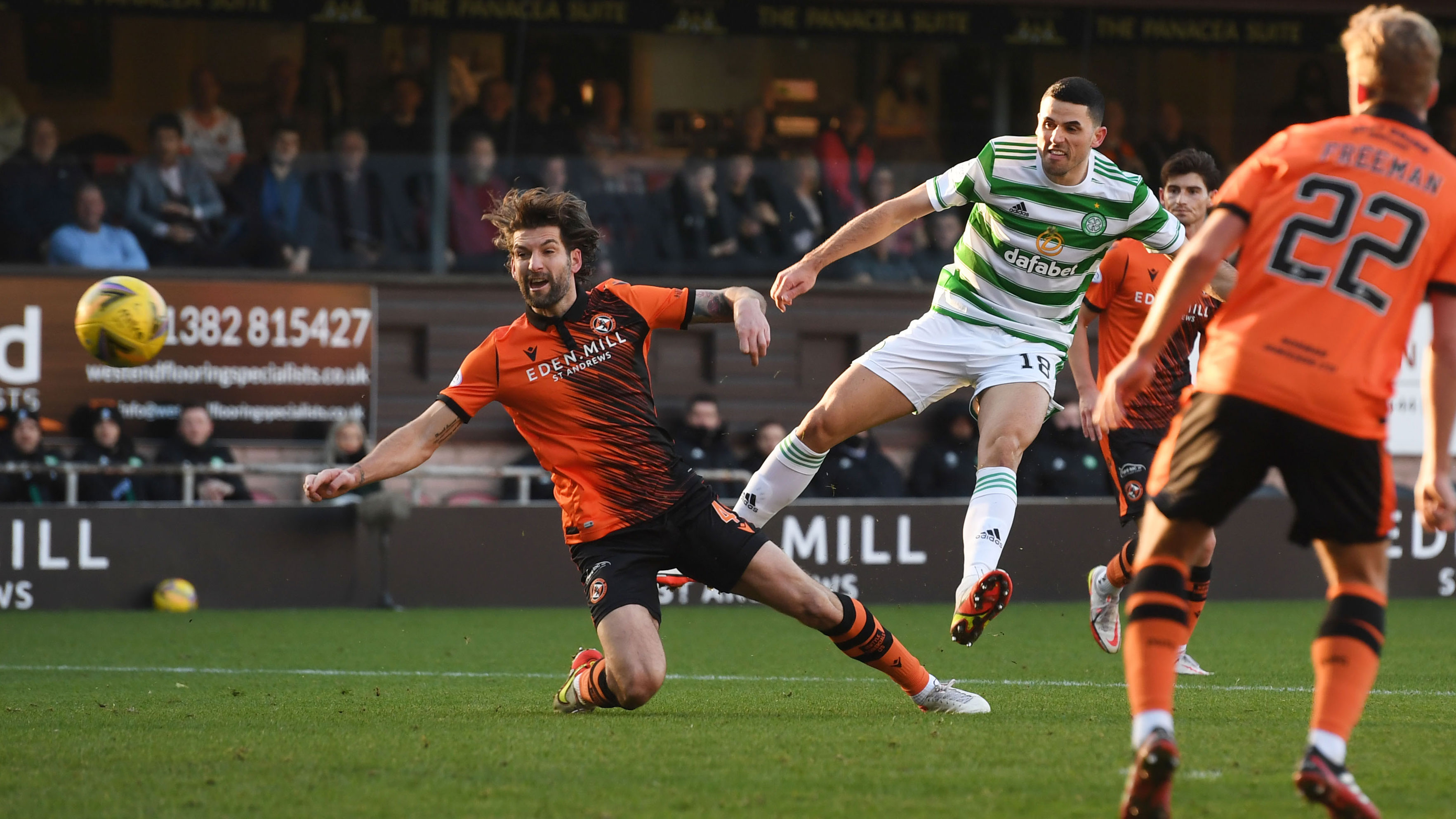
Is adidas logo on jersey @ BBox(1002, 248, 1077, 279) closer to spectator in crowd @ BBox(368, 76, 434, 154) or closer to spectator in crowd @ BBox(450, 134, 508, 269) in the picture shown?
spectator in crowd @ BBox(450, 134, 508, 269)

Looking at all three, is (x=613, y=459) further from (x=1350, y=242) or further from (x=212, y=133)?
(x=212, y=133)

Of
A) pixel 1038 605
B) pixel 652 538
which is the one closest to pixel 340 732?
pixel 652 538

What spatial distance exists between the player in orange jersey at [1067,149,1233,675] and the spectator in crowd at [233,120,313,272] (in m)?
8.53

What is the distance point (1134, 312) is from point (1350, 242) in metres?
4.42

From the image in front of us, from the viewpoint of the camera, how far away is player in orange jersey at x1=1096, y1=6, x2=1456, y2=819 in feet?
13.5

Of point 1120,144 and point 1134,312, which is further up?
point 1120,144

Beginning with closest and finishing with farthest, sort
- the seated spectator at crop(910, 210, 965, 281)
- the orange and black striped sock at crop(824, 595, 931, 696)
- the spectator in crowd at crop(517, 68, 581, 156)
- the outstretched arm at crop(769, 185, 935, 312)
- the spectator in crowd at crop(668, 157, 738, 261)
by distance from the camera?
the orange and black striped sock at crop(824, 595, 931, 696)
the outstretched arm at crop(769, 185, 935, 312)
the spectator in crowd at crop(668, 157, 738, 261)
the spectator in crowd at crop(517, 68, 581, 156)
the seated spectator at crop(910, 210, 965, 281)

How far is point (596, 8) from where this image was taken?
54.2 feet

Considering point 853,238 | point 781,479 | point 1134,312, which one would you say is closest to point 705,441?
point 1134,312

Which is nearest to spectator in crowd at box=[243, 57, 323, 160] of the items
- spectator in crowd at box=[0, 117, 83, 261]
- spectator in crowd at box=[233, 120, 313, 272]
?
spectator in crowd at box=[233, 120, 313, 272]

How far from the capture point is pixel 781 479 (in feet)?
24.0

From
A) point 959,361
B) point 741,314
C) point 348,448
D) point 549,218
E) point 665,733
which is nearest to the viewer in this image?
point 665,733

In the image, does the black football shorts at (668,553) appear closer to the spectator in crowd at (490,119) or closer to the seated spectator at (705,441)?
the seated spectator at (705,441)

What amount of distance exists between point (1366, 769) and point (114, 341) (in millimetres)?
6077
